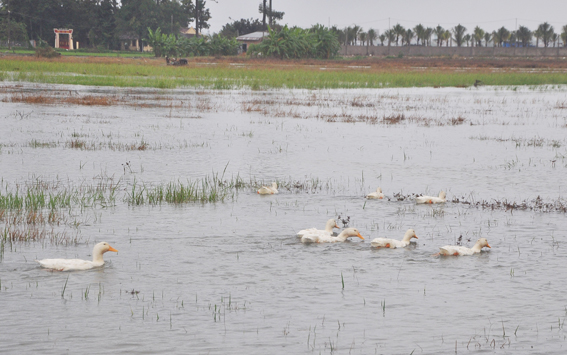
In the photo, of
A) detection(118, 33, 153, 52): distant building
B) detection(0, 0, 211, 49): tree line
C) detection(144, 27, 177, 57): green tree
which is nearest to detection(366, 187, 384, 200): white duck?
detection(144, 27, 177, 57): green tree

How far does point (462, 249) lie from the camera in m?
8.95

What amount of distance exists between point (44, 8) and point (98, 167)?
83319 mm

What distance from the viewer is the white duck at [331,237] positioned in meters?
9.27

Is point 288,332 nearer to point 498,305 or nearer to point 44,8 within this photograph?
point 498,305

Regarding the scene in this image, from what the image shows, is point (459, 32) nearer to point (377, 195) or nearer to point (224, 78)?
point (224, 78)

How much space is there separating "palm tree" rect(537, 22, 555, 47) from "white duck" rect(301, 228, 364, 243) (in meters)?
144

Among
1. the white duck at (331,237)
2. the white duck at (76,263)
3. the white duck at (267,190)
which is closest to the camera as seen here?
the white duck at (76,263)

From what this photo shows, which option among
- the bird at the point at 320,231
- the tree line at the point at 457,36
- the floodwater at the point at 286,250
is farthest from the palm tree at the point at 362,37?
the bird at the point at 320,231

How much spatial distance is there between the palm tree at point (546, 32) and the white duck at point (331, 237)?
144 m

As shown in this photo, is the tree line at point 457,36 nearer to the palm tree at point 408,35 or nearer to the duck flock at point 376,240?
the palm tree at point 408,35

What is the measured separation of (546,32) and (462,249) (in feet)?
477

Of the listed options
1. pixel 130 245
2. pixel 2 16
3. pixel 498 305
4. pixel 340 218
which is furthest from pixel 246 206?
pixel 2 16

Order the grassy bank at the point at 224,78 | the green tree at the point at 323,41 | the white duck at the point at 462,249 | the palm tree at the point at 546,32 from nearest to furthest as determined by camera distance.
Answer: the white duck at the point at 462,249 < the grassy bank at the point at 224,78 < the green tree at the point at 323,41 < the palm tree at the point at 546,32

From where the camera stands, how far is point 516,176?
15406 mm
